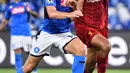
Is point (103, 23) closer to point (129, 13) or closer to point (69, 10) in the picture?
point (69, 10)

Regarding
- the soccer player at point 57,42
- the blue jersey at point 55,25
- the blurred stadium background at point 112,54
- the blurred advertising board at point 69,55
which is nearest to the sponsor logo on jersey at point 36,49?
the soccer player at point 57,42

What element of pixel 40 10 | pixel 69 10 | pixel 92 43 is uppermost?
pixel 69 10

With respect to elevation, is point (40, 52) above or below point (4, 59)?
above

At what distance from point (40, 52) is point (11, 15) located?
4.14 metres

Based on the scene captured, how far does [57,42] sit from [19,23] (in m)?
4.16

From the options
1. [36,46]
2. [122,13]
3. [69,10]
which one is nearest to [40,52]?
[36,46]

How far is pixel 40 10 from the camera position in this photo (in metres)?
14.5

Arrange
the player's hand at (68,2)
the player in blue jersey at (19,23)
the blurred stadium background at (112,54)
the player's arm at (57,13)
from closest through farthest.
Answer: the player's arm at (57,13)
the player's hand at (68,2)
the player in blue jersey at (19,23)
the blurred stadium background at (112,54)

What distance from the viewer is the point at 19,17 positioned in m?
11.6

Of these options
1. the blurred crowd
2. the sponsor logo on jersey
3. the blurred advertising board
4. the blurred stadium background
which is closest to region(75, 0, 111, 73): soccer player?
the sponsor logo on jersey

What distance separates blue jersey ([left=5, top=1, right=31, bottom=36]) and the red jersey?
11.2 ft

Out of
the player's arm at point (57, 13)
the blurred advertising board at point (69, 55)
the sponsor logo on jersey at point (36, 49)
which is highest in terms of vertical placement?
the player's arm at point (57, 13)

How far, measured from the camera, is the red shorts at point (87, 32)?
816cm

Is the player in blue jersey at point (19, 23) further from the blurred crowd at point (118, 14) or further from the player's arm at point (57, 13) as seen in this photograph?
the player's arm at point (57, 13)
